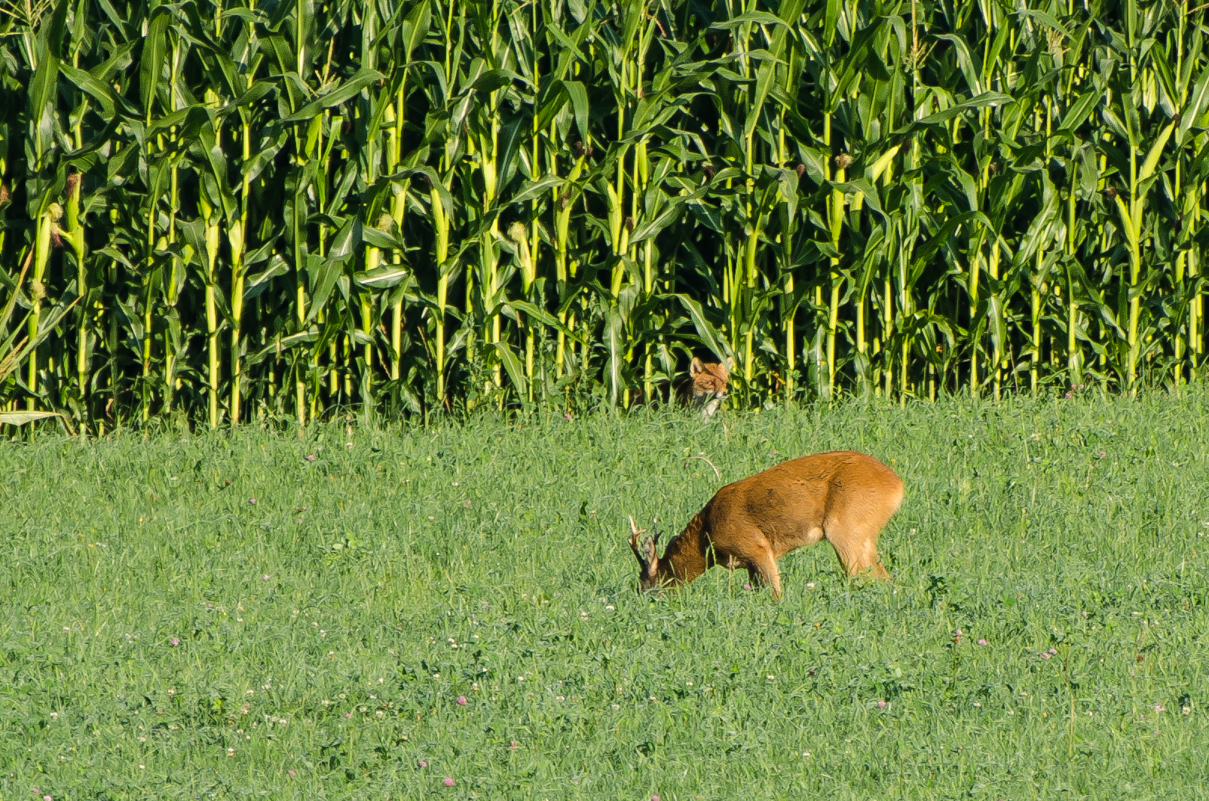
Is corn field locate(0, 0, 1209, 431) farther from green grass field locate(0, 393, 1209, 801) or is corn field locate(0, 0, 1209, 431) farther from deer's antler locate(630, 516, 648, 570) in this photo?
deer's antler locate(630, 516, 648, 570)

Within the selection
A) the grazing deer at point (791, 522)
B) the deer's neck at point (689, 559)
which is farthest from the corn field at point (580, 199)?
the grazing deer at point (791, 522)

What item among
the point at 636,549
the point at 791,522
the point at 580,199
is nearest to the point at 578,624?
the point at 636,549

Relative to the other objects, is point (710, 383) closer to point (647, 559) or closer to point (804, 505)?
point (804, 505)

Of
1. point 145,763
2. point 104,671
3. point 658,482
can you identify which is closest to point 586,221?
point 658,482

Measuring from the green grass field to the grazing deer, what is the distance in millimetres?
168

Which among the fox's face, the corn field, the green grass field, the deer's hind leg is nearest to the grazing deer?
the deer's hind leg

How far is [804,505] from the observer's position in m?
6.61

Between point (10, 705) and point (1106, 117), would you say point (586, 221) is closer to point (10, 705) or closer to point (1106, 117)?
point (1106, 117)

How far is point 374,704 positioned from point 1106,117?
25.9ft

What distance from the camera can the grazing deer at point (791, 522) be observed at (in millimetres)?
6566

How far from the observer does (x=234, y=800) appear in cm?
451

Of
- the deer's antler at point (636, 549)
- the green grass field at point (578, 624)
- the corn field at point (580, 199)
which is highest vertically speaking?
the corn field at point (580, 199)

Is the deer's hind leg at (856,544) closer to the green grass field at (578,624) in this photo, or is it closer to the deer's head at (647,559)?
the green grass field at (578,624)

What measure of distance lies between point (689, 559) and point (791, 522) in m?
0.55
